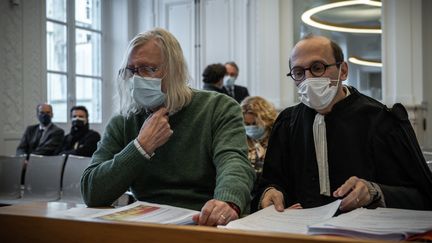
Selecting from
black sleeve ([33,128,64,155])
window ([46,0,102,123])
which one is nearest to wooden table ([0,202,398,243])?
window ([46,0,102,123])

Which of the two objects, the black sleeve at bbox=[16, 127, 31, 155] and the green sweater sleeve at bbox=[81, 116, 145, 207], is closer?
the green sweater sleeve at bbox=[81, 116, 145, 207]

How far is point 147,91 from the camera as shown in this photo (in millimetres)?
1503

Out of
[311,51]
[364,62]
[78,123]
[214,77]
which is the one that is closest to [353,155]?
[311,51]

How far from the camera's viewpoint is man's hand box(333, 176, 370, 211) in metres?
1.17

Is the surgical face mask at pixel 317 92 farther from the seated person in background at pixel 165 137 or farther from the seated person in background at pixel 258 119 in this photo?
the seated person in background at pixel 258 119

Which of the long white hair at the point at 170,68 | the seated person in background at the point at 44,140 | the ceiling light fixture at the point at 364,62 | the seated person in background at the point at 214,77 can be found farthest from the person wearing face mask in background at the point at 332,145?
the ceiling light fixture at the point at 364,62

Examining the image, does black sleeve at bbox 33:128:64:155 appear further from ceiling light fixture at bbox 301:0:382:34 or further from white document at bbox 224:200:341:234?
white document at bbox 224:200:341:234

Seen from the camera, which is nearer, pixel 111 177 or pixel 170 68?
pixel 111 177

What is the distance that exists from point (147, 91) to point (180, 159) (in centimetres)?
25

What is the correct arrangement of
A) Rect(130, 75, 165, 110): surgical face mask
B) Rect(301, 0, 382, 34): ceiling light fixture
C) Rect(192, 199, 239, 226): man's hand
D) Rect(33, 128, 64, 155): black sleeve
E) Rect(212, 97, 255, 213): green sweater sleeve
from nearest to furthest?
Rect(192, 199, 239, 226): man's hand → Rect(212, 97, 255, 213): green sweater sleeve → Rect(130, 75, 165, 110): surgical face mask → Rect(33, 128, 64, 155): black sleeve → Rect(301, 0, 382, 34): ceiling light fixture

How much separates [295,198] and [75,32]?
1.57 meters

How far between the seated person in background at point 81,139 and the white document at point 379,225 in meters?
3.14

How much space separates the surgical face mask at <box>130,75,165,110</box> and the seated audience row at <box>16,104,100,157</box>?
7.67 feet

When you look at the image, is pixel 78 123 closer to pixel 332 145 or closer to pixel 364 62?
pixel 332 145
